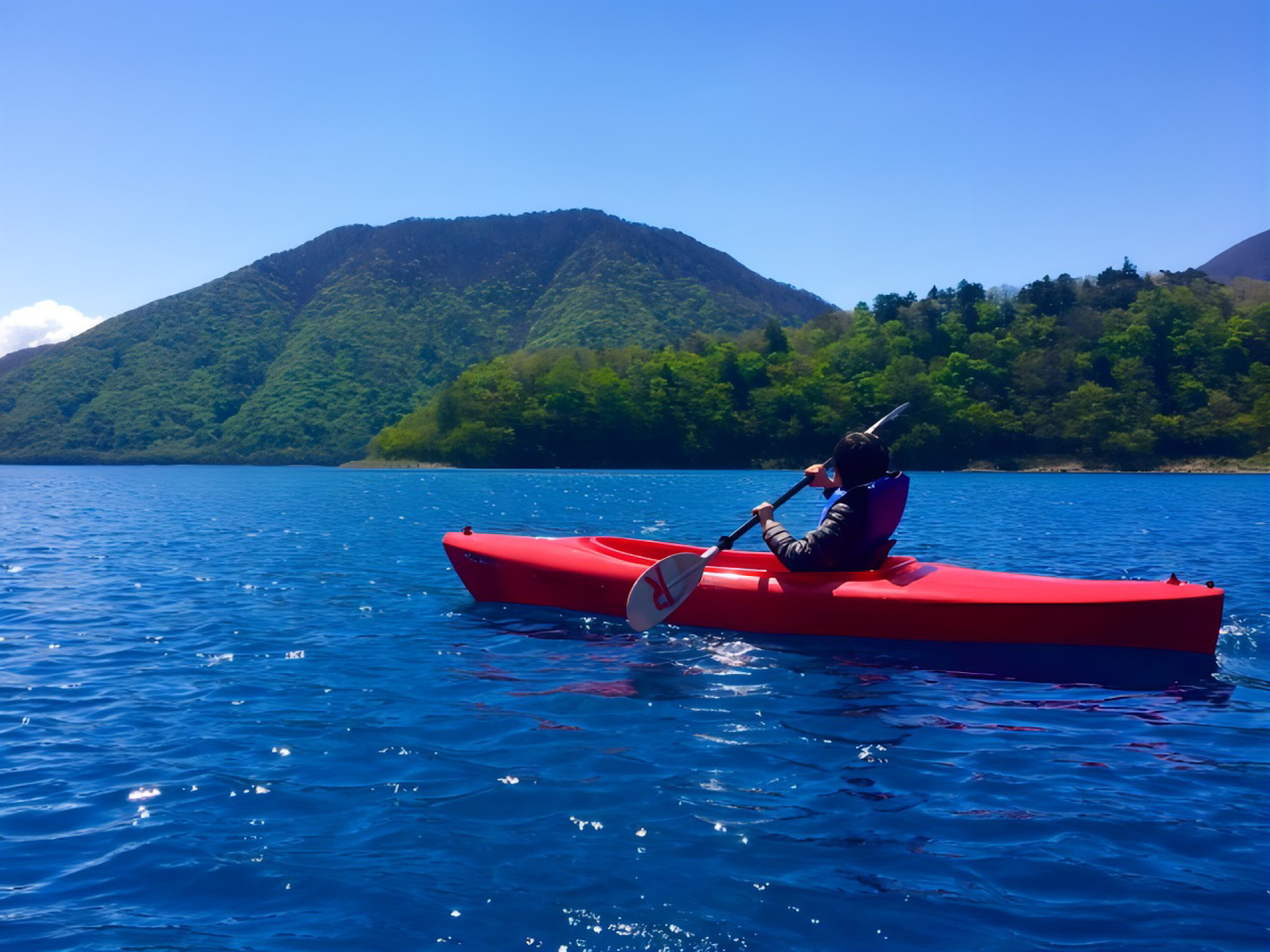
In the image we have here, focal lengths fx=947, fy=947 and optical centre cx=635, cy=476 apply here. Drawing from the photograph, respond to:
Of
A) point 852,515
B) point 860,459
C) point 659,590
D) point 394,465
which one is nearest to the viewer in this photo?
point 860,459

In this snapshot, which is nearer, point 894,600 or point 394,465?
point 894,600

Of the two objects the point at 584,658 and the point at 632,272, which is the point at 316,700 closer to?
the point at 584,658

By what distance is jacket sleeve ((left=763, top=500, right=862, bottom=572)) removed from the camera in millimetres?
9188

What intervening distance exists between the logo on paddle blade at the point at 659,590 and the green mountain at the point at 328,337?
12707cm

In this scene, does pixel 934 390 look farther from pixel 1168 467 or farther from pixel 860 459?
pixel 860 459

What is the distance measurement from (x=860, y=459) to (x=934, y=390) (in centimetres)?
8852

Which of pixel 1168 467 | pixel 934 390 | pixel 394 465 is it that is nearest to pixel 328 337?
pixel 394 465

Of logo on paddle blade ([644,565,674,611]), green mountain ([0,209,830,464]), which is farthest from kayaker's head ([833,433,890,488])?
green mountain ([0,209,830,464])

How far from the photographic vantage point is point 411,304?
583 ft

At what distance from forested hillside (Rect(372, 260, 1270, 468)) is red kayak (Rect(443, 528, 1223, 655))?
83.6 metres

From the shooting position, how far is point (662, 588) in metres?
9.42

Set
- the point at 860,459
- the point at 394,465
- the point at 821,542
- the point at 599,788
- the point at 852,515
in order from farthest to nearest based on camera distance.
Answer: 1. the point at 394,465
2. the point at 821,542
3. the point at 852,515
4. the point at 860,459
5. the point at 599,788

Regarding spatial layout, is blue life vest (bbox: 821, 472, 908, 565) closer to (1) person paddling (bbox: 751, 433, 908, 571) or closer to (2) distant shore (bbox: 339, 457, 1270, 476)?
(1) person paddling (bbox: 751, 433, 908, 571)

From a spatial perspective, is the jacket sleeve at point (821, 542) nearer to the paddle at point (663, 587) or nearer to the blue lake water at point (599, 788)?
the paddle at point (663, 587)
